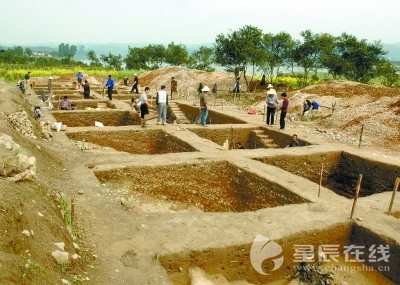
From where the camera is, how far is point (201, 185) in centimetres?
870

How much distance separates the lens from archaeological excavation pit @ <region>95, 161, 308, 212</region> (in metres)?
7.84

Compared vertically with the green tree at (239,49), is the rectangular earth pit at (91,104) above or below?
below

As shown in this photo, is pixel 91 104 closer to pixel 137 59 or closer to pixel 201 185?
pixel 201 185

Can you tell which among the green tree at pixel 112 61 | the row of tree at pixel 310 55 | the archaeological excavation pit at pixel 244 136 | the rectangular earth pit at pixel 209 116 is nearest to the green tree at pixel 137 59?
the green tree at pixel 112 61

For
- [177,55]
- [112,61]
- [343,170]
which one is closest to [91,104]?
[343,170]

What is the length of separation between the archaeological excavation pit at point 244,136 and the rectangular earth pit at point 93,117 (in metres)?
3.93

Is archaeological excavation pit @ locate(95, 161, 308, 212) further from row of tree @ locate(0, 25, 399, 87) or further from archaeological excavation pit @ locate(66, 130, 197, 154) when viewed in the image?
row of tree @ locate(0, 25, 399, 87)

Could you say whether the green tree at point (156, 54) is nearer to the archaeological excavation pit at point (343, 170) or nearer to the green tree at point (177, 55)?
the green tree at point (177, 55)

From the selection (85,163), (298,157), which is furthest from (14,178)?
(298,157)

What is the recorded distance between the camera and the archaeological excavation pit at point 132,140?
448 inches

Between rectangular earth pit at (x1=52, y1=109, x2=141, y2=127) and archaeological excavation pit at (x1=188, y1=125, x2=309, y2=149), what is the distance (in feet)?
12.9

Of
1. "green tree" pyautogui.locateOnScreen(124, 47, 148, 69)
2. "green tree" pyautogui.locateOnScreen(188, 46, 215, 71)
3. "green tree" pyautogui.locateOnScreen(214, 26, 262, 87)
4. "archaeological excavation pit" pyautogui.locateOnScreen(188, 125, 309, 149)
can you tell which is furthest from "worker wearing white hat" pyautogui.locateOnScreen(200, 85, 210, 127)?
"green tree" pyautogui.locateOnScreen(124, 47, 148, 69)

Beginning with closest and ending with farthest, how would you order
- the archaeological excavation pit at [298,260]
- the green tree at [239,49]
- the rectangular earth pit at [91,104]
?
the archaeological excavation pit at [298,260] → the rectangular earth pit at [91,104] → the green tree at [239,49]

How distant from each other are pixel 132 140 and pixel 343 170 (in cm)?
625
